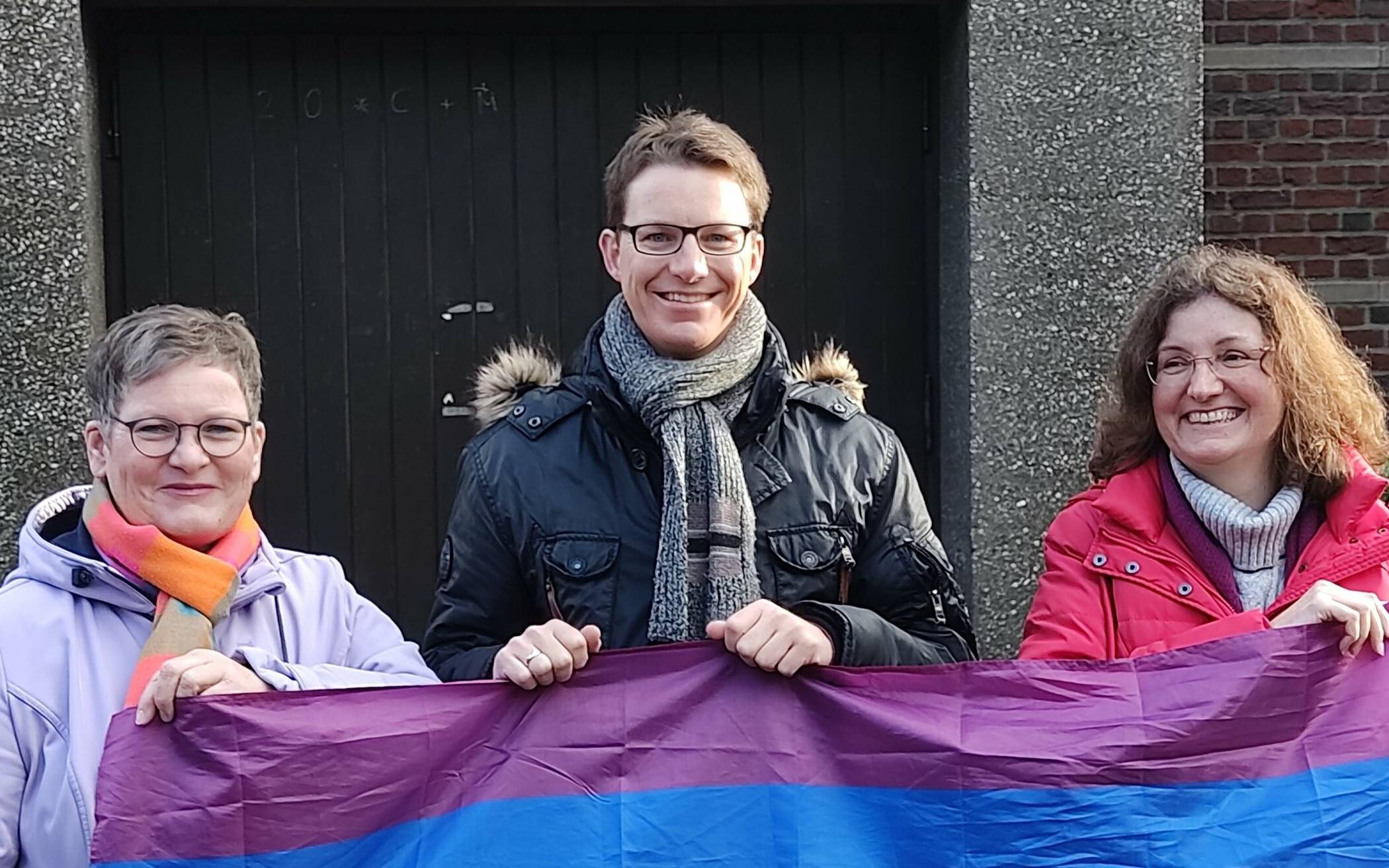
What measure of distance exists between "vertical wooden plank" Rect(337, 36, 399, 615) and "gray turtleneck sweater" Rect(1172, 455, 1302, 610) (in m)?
3.03

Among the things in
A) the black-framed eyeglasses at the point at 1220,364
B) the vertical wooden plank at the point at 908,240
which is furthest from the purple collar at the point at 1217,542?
the vertical wooden plank at the point at 908,240

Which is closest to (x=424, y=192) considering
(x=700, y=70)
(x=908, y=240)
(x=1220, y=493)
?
(x=700, y=70)

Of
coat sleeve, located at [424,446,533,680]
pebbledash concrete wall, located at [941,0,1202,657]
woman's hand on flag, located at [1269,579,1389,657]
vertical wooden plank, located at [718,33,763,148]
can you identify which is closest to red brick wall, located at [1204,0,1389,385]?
pebbledash concrete wall, located at [941,0,1202,657]

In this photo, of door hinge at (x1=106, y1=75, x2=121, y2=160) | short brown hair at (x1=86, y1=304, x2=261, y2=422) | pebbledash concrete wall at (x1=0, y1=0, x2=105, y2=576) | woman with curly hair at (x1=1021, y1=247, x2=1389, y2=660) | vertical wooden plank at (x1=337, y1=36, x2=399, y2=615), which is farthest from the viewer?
vertical wooden plank at (x1=337, y1=36, x2=399, y2=615)

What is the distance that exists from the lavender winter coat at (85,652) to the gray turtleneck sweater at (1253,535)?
4.90ft

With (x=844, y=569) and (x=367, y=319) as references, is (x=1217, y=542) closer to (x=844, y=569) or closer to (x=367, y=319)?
(x=844, y=569)

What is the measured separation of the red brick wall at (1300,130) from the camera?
521 centimetres

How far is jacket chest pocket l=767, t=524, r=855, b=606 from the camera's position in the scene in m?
2.84

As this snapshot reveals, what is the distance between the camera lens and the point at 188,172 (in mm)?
5137

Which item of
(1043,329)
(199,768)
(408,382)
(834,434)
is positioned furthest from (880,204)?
(199,768)

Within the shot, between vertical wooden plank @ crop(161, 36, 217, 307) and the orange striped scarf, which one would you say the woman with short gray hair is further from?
vertical wooden plank @ crop(161, 36, 217, 307)

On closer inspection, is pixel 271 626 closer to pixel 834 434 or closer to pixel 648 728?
pixel 648 728

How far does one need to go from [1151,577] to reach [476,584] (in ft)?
4.12

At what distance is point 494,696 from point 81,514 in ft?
2.56
